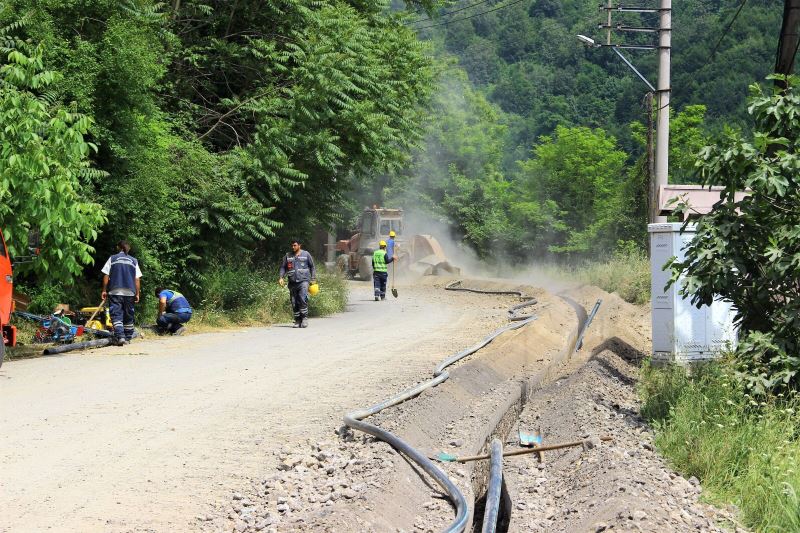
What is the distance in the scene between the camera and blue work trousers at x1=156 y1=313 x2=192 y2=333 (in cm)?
1952

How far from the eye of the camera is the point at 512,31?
113 metres

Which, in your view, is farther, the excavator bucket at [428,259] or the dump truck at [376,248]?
the excavator bucket at [428,259]

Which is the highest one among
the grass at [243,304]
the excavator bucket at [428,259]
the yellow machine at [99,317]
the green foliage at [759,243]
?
the green foliage at [759,243]

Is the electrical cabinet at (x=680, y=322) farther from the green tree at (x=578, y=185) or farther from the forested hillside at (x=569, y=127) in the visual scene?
the green tree at (x=578, y=185)

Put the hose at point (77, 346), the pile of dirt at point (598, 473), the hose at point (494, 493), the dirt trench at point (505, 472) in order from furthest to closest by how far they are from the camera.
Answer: the hose at point (77, 346), the pile of dirt at point (598, 473), the dirt trench at point (505, 472), the hose at point (494, 493)

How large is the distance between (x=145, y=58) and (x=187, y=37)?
5094 millimetres

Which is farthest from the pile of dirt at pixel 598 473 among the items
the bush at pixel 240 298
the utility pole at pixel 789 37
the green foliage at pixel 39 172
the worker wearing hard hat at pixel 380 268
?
the worker wearing hard hat at pixel 380 268

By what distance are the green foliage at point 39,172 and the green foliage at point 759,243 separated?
8.90 m

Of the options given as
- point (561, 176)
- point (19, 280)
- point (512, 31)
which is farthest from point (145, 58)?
point (512, 31)

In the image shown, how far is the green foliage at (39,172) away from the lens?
46.8 ft

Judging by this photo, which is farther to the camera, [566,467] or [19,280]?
[19,280]

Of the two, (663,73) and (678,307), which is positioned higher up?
(663,73)

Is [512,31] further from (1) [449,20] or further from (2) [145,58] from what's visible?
(2) [145,58]

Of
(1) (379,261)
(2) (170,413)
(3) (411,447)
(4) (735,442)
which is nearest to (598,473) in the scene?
(4) (735,442)
